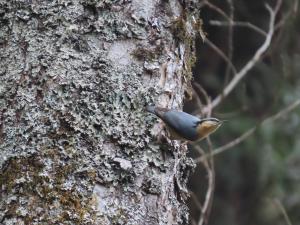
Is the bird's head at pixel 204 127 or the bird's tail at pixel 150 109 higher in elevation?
the bird's head at pixel 204 127

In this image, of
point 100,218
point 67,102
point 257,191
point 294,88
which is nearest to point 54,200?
point 100,218

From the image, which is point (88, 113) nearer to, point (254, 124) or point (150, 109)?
point (150, 109)

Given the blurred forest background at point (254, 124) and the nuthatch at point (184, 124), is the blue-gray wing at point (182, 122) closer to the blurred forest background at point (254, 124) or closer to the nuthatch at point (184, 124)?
the nuthatch at point (184, 124)

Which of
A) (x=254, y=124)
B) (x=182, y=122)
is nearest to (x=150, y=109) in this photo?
(x=182, y=122)

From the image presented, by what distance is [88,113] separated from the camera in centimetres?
125

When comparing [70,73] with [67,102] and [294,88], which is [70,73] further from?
[294,88]

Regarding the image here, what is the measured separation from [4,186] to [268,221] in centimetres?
297

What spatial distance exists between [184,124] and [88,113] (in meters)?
0.19

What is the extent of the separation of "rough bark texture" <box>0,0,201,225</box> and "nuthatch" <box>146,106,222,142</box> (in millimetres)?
36

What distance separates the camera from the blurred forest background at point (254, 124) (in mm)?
3420

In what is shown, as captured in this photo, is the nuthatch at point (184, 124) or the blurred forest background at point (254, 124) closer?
the nuthatch at point (184, 124)

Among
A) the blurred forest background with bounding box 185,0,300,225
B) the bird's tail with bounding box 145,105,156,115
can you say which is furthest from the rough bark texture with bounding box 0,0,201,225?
the blurred forest background with bounding box 185,0,300,225

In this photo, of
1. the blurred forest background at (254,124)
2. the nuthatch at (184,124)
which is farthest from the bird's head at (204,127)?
the blurred forest background at (254,124)

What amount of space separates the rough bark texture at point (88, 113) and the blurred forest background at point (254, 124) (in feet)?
6.02
